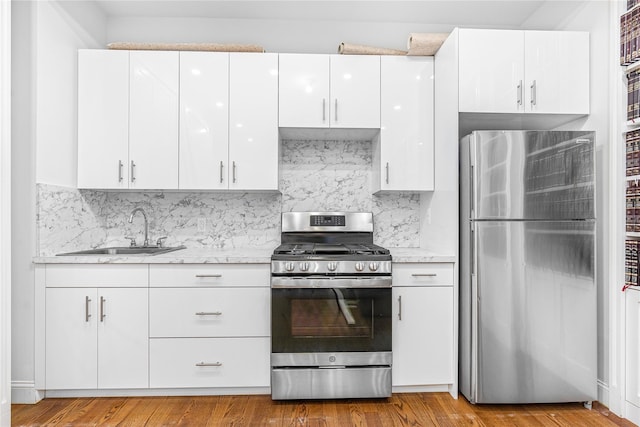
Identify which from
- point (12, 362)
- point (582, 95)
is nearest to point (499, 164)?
point (582, 95)

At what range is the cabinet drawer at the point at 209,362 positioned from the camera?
246cm

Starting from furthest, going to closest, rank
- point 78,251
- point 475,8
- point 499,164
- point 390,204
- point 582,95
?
point 390,204 < point 475,8 < point 78,251 < point 582,95 < point 499,164

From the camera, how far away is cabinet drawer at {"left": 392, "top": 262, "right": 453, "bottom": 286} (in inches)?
99.7

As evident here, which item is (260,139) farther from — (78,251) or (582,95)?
(582,95)

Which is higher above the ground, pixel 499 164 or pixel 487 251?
pixel 499 164

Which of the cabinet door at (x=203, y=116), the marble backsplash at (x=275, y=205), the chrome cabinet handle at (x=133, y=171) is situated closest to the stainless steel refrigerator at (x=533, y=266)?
the marble backsplash at (x=275, y=205)

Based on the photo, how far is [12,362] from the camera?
2.41 meters

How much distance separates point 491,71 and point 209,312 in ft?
7.46

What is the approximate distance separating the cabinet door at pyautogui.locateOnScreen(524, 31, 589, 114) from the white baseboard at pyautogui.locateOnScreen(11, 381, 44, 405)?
3436mm

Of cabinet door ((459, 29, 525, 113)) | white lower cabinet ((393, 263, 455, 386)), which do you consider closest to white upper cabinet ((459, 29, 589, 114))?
cabinet door ((459, 29, 525, 113))

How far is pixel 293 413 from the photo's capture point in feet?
7.55

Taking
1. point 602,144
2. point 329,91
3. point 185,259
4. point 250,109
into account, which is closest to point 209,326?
point 185,259

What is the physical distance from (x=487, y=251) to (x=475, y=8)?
186 cm

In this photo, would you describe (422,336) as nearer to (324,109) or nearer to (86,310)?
(324,109)
